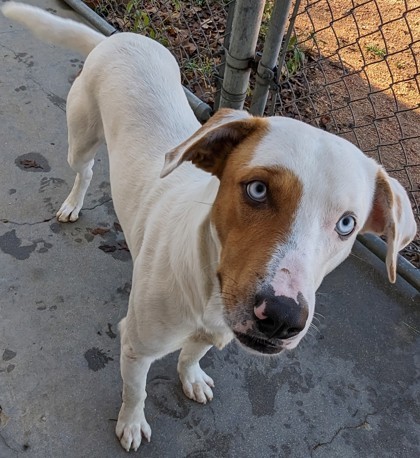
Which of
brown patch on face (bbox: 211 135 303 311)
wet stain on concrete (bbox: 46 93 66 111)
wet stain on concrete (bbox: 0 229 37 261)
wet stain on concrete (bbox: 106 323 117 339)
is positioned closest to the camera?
brown patch on face (bbox: 211 135 303 311)

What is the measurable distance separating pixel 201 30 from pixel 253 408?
349 cm

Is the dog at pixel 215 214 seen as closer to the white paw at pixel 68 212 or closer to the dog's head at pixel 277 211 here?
the dog's head at pixel 277 211

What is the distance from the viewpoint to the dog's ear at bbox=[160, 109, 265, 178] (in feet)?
5.51

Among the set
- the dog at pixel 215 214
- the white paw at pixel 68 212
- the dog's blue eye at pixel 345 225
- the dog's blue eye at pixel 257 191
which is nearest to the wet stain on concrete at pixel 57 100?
the white paw at pixel 68 212

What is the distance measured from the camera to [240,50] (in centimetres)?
325

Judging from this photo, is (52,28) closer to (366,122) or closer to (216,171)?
(216,171)

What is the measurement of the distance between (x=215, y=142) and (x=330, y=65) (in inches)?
136

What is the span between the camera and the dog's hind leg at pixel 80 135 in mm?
2832

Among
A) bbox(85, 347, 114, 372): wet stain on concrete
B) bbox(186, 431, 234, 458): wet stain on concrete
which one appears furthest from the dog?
bbox(85, 347, 114, 372): wet stain on concrete

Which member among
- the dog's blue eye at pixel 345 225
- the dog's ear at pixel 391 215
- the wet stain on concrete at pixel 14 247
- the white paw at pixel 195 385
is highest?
the dog's blue eye at pixel 345 225

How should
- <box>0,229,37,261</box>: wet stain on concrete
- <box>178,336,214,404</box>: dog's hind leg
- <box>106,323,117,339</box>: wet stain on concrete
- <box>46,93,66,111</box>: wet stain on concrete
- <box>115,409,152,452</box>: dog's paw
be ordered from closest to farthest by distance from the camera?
<box>115,409,152,452</box>: dog's paw < <box>178,336,214,404</box>: dog's hind leg < <box>106,323,117,339</box>: wet stain on concrete < <box>0,229,37,261</box>: wet stain on concrete < <box>46,93,66,111</box>: wet stain on concrete

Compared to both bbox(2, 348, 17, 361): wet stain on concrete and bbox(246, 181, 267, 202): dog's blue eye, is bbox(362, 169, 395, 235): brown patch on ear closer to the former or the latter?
bbox(246, 181, 267, 202): dog's blue eye

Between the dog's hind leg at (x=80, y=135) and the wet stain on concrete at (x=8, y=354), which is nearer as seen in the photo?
the wet stain on concrete at (x=8, y=354)

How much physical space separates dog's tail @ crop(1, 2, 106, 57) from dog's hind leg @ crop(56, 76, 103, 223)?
280mm
